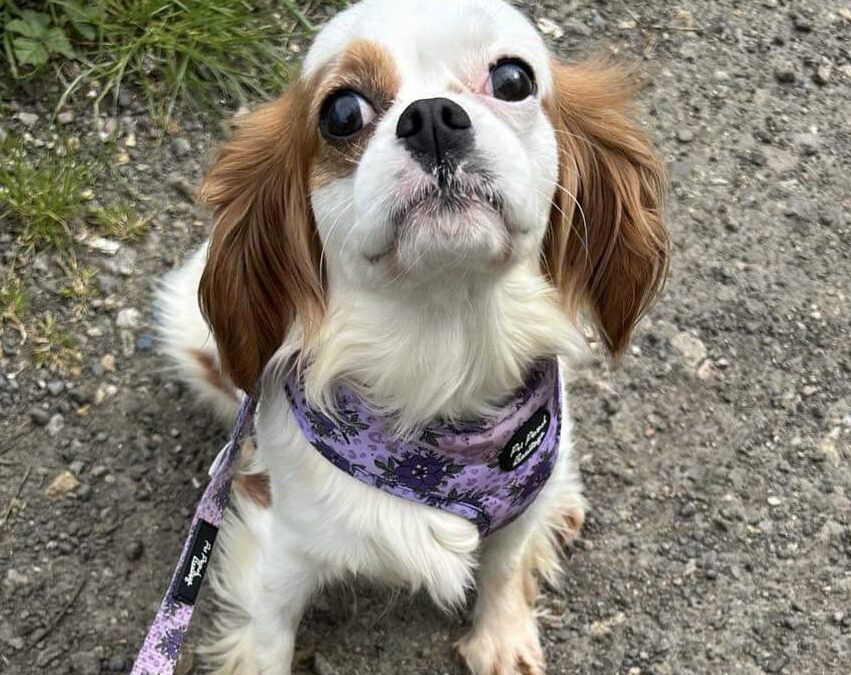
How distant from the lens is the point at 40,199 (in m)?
2.89

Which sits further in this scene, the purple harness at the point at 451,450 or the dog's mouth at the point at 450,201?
the purple harness at the point at 451,450

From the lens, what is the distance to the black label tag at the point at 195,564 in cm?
198

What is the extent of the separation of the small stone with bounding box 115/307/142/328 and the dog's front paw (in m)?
1.21

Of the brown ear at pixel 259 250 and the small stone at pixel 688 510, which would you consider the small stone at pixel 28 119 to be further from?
the small stone at pixel 688 510

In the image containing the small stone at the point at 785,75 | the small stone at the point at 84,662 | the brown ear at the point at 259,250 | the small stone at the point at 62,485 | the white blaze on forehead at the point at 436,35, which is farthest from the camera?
the small stone at the point at 785,75

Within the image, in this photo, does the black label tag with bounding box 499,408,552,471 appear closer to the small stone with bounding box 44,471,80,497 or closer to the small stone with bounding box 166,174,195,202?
the small stone with bounding box 44,471,80,497

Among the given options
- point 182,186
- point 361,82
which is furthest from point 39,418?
point 361,82

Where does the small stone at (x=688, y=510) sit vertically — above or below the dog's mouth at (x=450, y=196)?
below

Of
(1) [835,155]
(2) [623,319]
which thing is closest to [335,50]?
(2) [623,319]

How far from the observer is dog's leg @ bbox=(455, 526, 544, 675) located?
2.38 m

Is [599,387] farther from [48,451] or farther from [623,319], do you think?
[48,451]

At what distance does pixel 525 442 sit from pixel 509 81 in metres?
0.67

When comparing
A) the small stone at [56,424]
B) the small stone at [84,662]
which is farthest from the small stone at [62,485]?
the small stone at [84,662]

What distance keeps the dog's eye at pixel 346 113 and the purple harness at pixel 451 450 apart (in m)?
0.47
